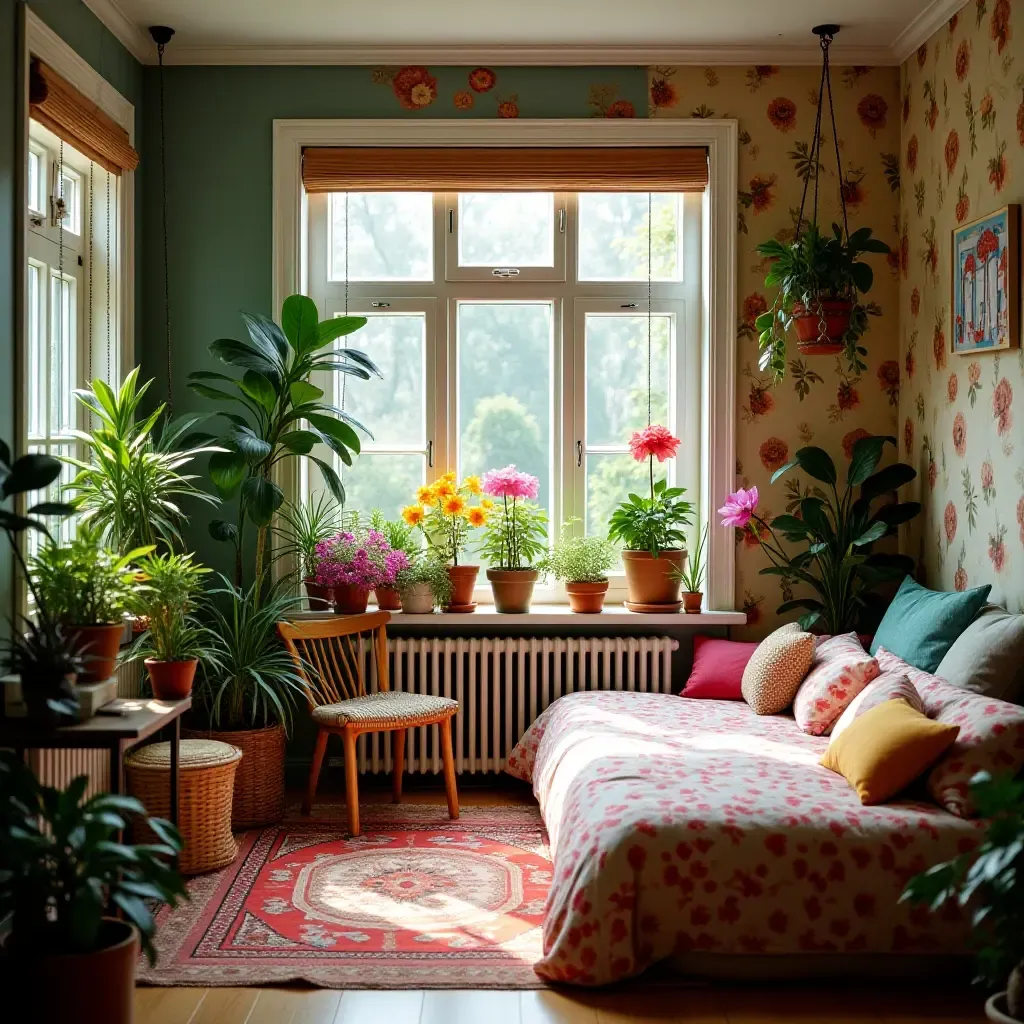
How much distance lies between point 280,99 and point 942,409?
2849 millimetres

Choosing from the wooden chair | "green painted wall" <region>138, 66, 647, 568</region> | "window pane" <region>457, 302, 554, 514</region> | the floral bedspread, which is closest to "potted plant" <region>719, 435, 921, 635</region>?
"window pane" <region>457, 302, 554, 514</region>

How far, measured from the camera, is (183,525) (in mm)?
4625

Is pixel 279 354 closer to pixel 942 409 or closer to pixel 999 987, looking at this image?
pixel 942 409

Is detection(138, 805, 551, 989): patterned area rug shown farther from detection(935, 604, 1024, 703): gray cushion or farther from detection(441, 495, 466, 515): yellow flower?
detection(935, 604, 1024, 703): gray cushion

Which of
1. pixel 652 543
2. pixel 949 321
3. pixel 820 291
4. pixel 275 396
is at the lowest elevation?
pixel 652 543

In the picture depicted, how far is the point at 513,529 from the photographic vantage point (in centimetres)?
462

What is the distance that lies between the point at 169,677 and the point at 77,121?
5.95ft

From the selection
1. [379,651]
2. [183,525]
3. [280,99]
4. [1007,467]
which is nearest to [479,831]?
[379,651]

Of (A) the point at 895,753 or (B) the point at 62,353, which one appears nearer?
(A) the point at 895,753

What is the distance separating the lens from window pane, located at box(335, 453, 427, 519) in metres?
4.84

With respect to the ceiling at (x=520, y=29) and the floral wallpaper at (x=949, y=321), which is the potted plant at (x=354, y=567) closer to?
the ceiling at (x=520, y=29)

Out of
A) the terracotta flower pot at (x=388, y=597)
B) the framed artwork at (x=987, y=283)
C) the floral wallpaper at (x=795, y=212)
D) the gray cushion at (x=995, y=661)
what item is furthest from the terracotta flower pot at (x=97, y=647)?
the framed artwork at (x=987, y=283)

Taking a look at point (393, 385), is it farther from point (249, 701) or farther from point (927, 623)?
point (927, 623)

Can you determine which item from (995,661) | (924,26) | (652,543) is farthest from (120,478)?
(924,26)
